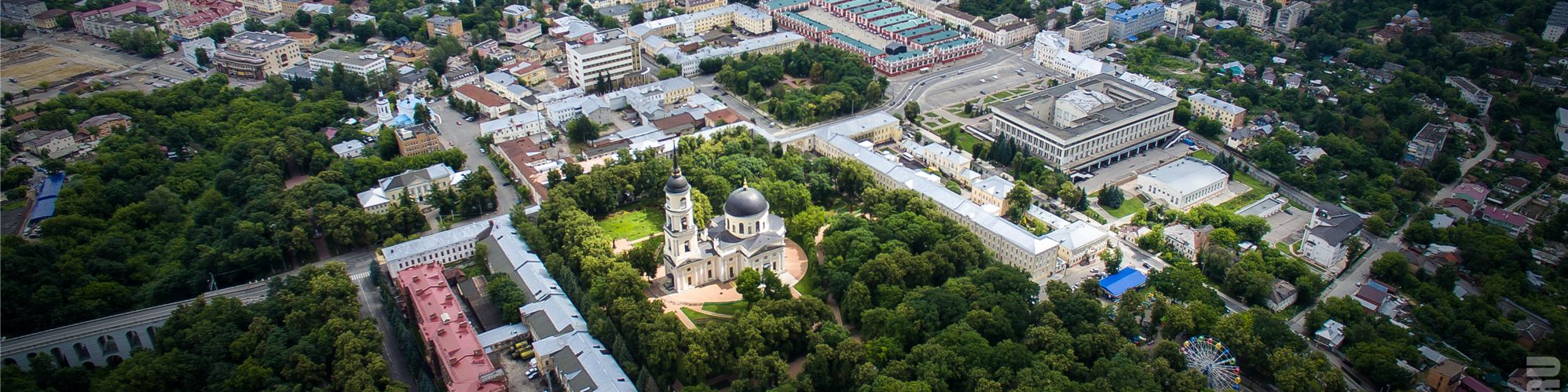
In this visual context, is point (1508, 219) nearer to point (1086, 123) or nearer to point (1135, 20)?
point (1086, 123)

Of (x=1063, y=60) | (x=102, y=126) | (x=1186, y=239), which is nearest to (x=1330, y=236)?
(x=1186, y=239)

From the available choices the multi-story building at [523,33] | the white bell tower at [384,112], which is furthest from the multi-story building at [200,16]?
the white bell tower at [384,112]

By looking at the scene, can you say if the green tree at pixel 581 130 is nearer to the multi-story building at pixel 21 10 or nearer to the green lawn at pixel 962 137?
the green lawn at pixel 962 137

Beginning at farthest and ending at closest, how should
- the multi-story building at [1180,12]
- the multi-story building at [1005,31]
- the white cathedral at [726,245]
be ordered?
the multi-story building at [1180,12]
the multi-story building at [1005,31]
the white cathedral at [726,245]

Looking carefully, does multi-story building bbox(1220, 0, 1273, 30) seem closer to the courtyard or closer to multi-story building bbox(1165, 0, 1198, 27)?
multi-story building bbox(1165, 0, 1198, 27)


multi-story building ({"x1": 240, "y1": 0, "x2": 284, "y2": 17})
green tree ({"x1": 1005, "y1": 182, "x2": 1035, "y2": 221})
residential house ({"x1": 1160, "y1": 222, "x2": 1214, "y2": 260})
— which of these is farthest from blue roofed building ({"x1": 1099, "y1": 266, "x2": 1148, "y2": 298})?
multi-story building ({"x1": 240, "y1": 0, "x2": 284, "y2": 17})

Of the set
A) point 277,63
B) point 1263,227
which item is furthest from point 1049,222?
point 277,63
